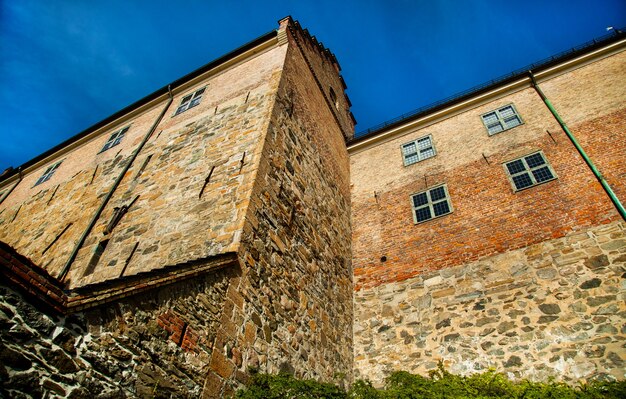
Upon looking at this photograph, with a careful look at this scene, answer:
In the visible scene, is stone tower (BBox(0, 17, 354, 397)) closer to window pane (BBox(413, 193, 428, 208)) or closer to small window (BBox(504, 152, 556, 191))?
window pane (BBox(413, 193, 428, 208))

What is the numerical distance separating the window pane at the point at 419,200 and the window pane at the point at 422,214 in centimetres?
23

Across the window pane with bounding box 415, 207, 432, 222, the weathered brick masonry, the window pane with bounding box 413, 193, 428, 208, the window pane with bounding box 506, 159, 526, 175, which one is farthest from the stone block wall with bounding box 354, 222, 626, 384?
the window pane with bounding box 506, 159, 526, 175

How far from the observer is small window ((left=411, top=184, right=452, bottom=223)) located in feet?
37.3

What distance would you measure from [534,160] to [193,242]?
370 inches

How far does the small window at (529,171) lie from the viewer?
10.4 metres

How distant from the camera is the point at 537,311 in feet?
26.8

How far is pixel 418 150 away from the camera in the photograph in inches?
541

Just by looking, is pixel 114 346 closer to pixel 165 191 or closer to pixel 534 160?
pixel 165 191

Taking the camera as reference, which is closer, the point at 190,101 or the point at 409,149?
the point at 190,101

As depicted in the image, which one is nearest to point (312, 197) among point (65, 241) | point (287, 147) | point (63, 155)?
point (287, 147)

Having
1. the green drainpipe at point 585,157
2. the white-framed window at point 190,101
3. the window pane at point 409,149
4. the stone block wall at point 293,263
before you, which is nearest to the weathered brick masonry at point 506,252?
the green drainpipe at point 585,157

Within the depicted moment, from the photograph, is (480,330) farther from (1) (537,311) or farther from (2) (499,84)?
(2) (499,84)

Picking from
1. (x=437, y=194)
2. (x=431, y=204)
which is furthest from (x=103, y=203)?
(x=437, y=194)

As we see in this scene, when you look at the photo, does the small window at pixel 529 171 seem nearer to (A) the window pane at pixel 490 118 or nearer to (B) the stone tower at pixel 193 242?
(A) the window pane at pixel 490 118
